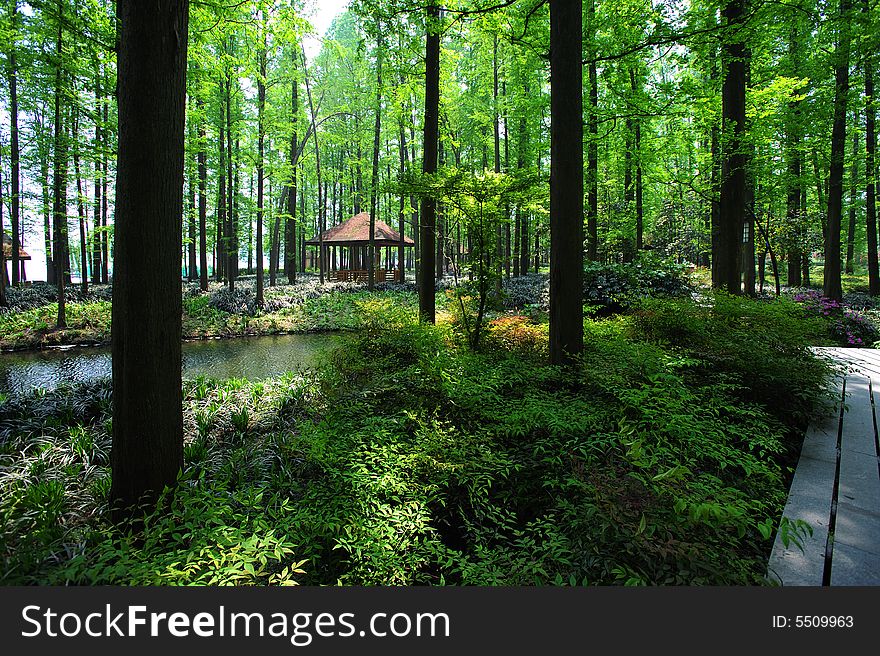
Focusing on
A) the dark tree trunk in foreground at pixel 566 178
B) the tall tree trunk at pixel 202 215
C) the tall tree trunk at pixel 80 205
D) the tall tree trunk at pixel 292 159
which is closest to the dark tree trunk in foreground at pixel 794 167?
the dark tree trunk in foreground at pixel 566 178

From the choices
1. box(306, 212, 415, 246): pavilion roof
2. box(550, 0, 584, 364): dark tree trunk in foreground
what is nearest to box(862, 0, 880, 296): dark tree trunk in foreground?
box(550, 0, 584, 364): dark tree trunk in foreground

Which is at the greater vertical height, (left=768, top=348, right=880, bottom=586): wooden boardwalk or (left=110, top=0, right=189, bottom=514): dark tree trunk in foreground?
(left=110, top=0, right=189, bottom=514): dark tree trunk in foreground

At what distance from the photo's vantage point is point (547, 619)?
1749mm

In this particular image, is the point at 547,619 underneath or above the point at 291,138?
underneath

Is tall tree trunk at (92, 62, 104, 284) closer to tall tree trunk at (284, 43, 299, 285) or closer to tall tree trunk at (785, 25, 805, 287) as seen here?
tall tree trunk at (284, 43, 299, 285)

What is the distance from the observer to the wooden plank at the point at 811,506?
2.02 meters

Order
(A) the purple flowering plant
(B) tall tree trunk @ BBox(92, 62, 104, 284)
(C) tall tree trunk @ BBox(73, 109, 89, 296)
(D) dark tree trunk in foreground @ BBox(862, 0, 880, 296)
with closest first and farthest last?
(A) the purple flowering plant < (B) tall tree trunk @ BBox(92, 62, 104, 284) < (C) tall tree trunk @ BBox(73, 109, 89, 296) < (D) dark tree trunk in foreground @ BBox(862, 0, 880, 296)

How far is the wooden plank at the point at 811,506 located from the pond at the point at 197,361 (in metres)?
5.78

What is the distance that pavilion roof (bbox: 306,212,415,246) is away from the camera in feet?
75.4

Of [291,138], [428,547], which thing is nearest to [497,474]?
[428,547]

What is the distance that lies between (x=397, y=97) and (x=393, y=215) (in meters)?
23.1

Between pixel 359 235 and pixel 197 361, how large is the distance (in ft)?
50.6

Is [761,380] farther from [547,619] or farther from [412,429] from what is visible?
[547,619]

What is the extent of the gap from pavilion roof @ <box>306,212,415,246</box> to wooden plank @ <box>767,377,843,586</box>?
65.1ft
